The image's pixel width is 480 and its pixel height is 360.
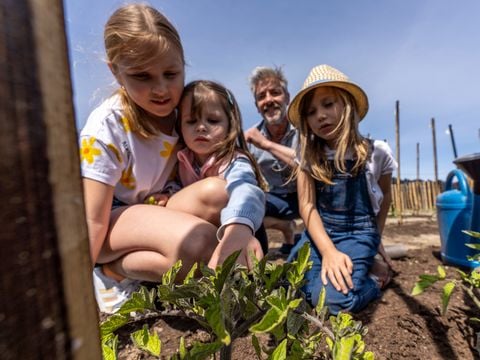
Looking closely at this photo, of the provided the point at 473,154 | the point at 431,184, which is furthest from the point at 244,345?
the point at 431,184

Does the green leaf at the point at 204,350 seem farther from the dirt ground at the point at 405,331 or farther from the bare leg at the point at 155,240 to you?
the bare leg at the point at 155,240

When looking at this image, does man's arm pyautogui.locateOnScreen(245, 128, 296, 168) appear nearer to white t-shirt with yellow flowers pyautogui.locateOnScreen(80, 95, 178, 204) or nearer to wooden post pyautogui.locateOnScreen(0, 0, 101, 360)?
white t-shirt with yellow flowers pyautogui.locateOnScreen(80, 95, 178, 204)

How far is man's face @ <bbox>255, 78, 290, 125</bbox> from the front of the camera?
9.20 feet

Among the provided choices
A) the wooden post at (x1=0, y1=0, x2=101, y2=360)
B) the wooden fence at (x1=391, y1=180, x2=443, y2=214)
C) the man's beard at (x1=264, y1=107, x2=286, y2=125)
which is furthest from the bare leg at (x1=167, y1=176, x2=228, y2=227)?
the wooden fence at (x1=391, y1=180, x2=443, y2=214)

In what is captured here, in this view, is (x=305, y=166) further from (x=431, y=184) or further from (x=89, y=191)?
(x=431, y=184)

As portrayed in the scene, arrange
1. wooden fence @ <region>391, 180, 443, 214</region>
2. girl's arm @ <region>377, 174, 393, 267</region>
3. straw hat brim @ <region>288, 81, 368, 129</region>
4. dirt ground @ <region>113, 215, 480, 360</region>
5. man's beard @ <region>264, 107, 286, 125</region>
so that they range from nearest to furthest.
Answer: dirt ground @ <region>113, 215, 480, 360</region>, straw hat brim @ <region>288, 81, 368, 129</region>, girl's arm @ <region>377, 174, 393, 267</region>, man's beard @ <region>264, 107, 286, 125</region>, wooden fence @ <region>391, 180, 443, 214</region>

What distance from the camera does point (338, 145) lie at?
1899 millimetres

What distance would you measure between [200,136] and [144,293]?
0.99 meters

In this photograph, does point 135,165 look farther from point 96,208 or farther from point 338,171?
point 338,171

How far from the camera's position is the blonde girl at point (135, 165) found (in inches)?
50.6

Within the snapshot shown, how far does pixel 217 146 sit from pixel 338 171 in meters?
0.86

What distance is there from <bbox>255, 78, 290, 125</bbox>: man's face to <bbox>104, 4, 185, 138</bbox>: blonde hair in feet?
4.72

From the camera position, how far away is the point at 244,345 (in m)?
1.05

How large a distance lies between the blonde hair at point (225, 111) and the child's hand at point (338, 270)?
20.5 inches
